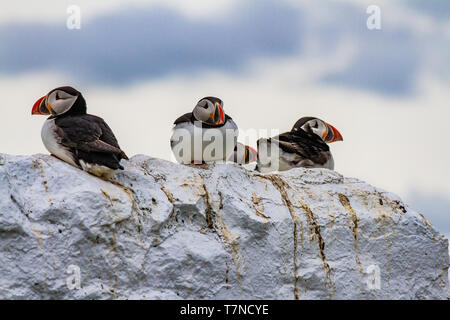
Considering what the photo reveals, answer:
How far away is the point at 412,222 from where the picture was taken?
8.80 metres

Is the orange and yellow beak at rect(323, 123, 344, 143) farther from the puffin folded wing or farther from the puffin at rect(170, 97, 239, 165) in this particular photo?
the puffin at rect(170, 97, 239, 165)

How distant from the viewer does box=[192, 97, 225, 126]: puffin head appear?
32.0 ft

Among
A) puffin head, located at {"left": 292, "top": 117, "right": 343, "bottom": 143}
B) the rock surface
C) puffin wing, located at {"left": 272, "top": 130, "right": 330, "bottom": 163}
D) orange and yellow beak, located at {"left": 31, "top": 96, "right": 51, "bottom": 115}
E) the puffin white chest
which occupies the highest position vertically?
orange and yellow beak, located at {"left": 31, "top": 96, "right": 51, "bottom": 115}

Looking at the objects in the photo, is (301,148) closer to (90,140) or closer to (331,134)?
(331,134)

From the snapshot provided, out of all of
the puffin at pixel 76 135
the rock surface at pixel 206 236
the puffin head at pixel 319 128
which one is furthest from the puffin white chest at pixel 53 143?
the puffin head at pixel 319 128

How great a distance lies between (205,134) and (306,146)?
149cm

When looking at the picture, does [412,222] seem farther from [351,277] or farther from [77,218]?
[77,218]

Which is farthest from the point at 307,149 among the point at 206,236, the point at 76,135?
the point at 76,135

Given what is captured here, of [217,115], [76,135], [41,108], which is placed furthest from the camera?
[217,115]

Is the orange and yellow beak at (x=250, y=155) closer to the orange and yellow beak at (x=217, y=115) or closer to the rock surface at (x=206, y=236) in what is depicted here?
the orange and yellow beak at (x=217, y=115)

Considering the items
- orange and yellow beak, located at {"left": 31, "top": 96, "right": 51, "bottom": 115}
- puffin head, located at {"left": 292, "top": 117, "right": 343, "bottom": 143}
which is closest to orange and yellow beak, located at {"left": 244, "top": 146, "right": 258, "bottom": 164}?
puffin head, located at {"left": 292, "top": 117, "right": 343, "bottom": 143}

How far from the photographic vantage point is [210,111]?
386 inches

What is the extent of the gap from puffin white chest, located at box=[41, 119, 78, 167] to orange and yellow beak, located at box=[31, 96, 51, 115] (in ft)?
0.88
